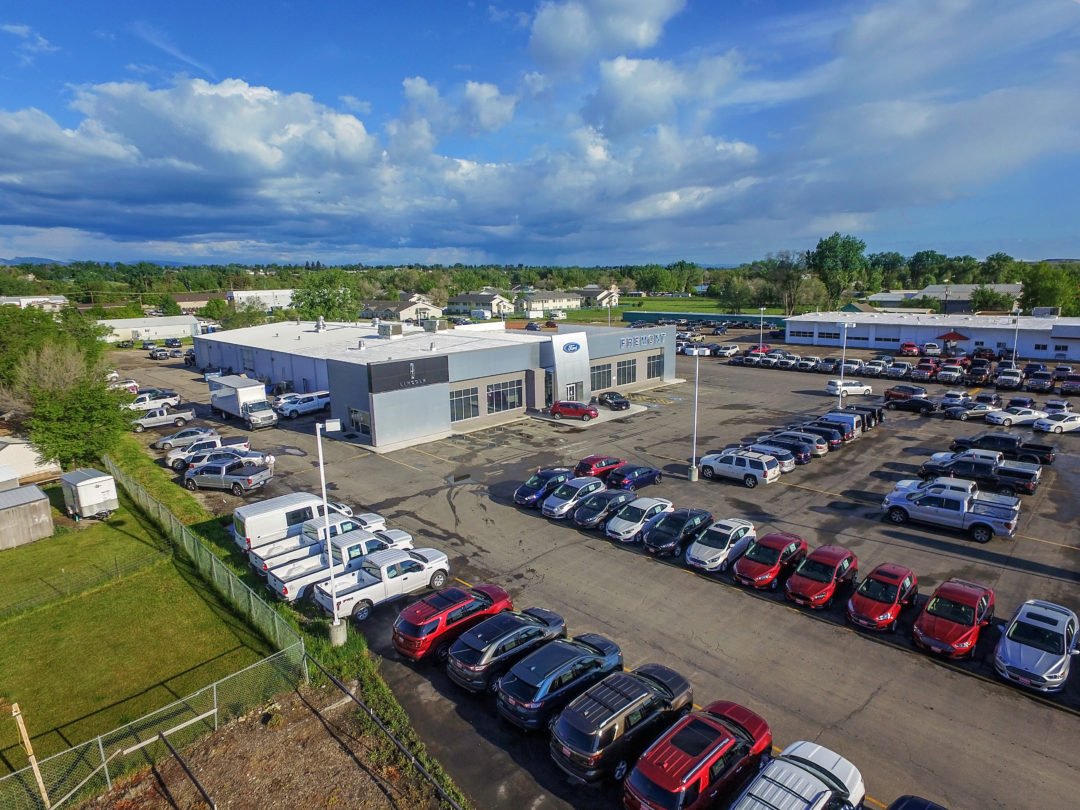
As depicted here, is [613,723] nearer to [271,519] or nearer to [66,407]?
[271,519]

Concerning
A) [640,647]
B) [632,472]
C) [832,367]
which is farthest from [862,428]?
[640,647]

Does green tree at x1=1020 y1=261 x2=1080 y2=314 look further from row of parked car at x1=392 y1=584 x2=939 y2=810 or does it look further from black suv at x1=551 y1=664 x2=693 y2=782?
black suv at x1=551 y1=664 x2=693 y2=782

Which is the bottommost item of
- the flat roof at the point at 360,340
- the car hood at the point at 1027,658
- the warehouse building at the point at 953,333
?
the car hood at the point at 1027,658

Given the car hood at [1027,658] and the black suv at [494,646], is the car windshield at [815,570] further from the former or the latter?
the black suv at [494,646]

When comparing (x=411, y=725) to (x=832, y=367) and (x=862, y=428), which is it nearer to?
(x=862, y=428)

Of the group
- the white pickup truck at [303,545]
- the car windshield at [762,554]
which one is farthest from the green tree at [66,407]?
the car windshield at [762,554]

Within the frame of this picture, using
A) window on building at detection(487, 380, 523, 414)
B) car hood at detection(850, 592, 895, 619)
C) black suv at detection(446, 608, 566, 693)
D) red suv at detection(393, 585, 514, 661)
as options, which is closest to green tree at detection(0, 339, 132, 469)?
window on building at detection(487, 380, 523, 414)
